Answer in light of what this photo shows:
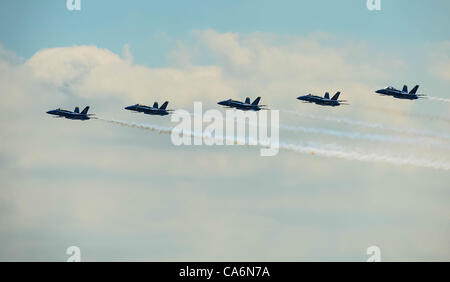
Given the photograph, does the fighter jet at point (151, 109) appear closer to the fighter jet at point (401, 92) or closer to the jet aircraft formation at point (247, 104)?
the jet aircraft formation at point (247, 104)

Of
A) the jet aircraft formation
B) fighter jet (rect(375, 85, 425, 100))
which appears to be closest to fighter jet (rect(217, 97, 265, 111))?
the jet aircraft formation

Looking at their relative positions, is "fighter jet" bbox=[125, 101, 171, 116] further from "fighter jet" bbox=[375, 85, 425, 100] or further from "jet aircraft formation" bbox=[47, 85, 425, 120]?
"fighter jet" bbox=[375, 85, 425, 100]

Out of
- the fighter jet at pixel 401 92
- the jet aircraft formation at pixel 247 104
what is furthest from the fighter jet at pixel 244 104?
the fighter jet at pixel 401 92

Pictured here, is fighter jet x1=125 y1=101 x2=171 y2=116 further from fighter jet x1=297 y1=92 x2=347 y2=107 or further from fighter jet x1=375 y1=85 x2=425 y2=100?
fighter jet x1=375 y1=85 x2=425 y2=100

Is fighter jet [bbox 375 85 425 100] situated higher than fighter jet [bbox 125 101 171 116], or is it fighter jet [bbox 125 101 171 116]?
fighter jet [bbox 375 85 425 100]

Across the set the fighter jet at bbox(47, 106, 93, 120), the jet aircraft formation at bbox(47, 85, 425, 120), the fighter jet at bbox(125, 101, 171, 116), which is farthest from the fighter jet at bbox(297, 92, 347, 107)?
the fighter jet at bbox(47, 106, 93, 120)

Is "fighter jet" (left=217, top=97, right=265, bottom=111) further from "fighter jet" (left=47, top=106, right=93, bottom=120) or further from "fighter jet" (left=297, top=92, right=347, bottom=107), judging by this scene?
"fighter jet" (left=47, top=106, right=93, bottom=120)

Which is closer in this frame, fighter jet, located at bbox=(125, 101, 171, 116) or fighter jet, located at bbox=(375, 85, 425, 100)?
fighter jet, located at bbox=(375, 85, 425, 100)

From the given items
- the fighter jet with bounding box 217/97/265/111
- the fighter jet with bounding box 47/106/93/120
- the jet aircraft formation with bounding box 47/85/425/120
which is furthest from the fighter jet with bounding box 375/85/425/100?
the fighter jet with bounding box 47/106/93/120
